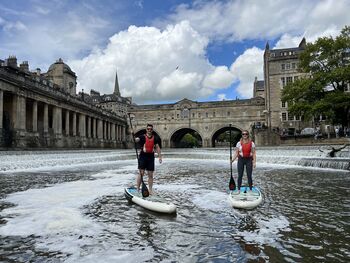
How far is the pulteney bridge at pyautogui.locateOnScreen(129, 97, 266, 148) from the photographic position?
65.5 meters

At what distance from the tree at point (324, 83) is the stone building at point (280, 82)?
65.2 feet

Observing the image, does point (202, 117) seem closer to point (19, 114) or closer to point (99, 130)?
point (99, 130)

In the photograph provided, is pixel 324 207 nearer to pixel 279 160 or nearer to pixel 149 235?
pixel 149 235

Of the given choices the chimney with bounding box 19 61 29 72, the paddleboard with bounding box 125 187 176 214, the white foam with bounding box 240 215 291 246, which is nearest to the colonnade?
the chimney with bounding box 19 61 29 72

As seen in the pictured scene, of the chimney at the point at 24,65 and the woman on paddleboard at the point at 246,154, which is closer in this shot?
the woman on paddleboard at the point at 246,154

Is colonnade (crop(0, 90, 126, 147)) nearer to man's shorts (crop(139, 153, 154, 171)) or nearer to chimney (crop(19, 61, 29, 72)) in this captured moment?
chimney (crop(19, 61, 29, 72))

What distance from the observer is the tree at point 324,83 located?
1123 inches

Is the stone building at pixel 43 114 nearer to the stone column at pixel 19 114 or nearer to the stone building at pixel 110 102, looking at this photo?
the stone column at pixel 19 114

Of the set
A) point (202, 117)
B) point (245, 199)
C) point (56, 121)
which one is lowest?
point (245, 199)

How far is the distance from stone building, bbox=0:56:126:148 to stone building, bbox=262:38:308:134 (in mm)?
30634

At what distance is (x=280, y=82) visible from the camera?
52.0 meters

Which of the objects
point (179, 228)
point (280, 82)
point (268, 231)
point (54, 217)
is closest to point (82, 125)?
point (280, 82)

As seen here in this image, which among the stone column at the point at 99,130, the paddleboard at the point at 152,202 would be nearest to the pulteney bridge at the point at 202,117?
the stone column at the point at 99,130

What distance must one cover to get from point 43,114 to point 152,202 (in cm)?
3791
